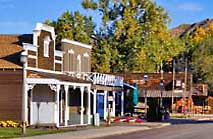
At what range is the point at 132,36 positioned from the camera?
291 ft

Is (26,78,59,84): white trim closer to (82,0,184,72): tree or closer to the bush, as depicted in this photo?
the bush

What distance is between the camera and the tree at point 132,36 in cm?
8881

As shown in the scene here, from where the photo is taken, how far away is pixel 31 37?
50.1 meters

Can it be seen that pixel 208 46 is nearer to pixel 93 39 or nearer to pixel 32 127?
pixel 93 39

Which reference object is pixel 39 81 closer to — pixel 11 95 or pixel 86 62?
pixel 11 95

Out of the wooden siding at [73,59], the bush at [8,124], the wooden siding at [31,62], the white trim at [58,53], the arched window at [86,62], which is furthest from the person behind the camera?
the arched window at [86,62]

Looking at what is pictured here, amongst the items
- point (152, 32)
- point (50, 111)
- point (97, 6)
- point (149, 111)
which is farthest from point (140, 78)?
point (50, 111)

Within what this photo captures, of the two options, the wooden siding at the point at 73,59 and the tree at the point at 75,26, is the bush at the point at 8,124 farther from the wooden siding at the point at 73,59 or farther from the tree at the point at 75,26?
the tree at the point at 75,26

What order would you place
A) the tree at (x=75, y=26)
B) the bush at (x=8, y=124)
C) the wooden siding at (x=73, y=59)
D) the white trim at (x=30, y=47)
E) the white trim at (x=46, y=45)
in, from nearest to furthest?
the bush at (x=8, y=124)
the white trim at (x=30, y=47)
the white trim at (x=46, y=45)
the wooden siding at (x=73, y=59)
the tree at (x=75, y=26)

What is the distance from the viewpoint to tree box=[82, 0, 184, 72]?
8881 cm

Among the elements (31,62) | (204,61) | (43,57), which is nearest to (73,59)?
(43,57)

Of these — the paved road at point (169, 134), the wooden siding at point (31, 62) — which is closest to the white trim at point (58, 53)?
the wooden siding at point (31, 62)

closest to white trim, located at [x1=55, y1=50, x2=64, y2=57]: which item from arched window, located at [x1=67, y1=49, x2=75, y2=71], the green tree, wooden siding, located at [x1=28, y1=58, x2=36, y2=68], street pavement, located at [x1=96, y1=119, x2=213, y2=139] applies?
arched window, located at [x1=67, y1=49, x2=75, y2=71]

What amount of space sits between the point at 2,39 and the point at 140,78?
35273 millimetres
